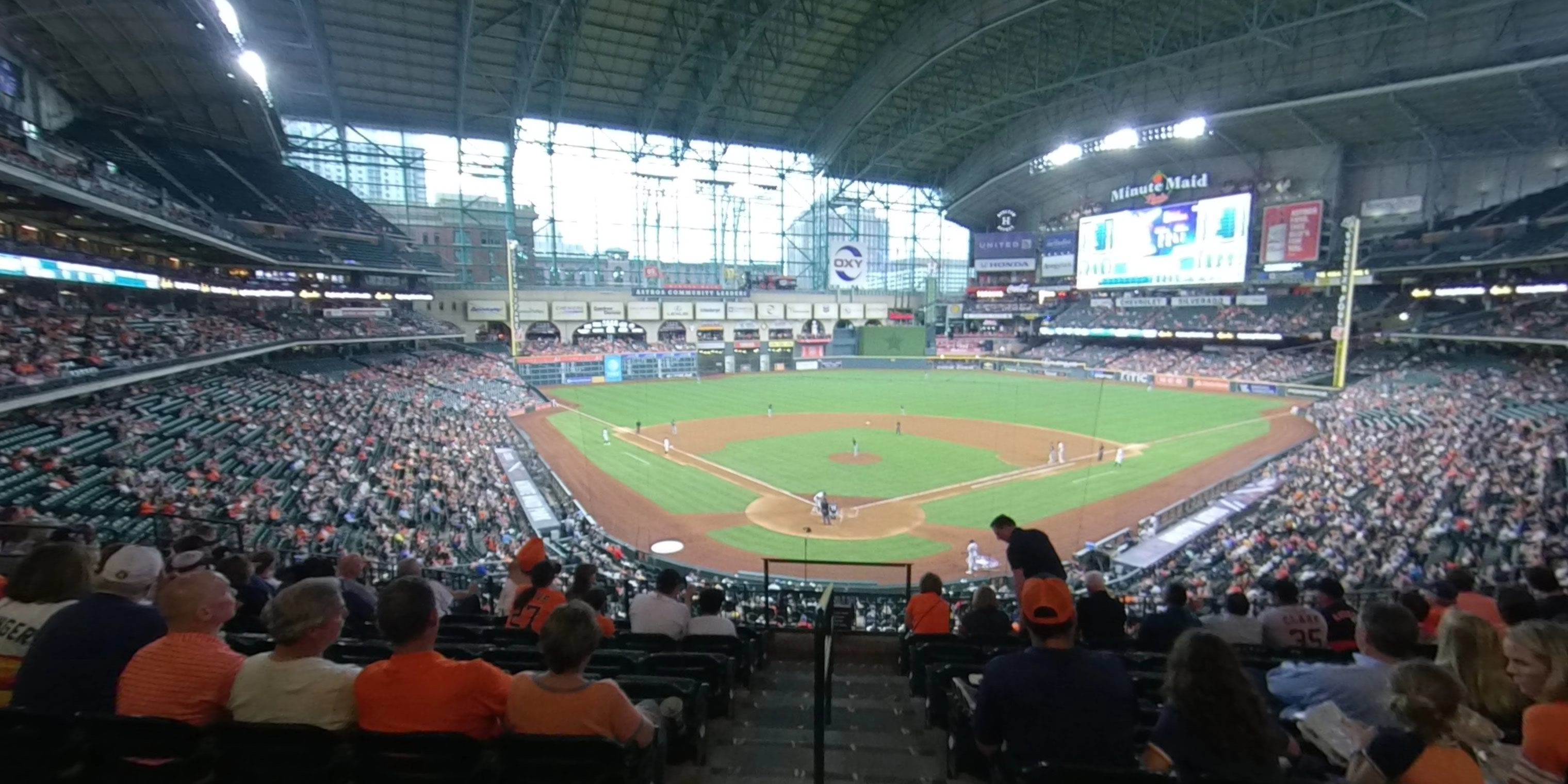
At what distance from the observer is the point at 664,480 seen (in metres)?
28.5

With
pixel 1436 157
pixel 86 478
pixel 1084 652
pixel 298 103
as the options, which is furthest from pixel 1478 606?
pixel 298 103

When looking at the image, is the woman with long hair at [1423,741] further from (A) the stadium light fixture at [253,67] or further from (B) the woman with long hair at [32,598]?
(A) the stadium light fixture at [253,67]

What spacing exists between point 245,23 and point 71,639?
46054 mm

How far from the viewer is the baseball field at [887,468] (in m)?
21.8

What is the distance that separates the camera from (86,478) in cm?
1590

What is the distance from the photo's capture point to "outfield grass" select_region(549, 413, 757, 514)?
82.9 feet

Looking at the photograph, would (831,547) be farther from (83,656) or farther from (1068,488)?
(83,656)

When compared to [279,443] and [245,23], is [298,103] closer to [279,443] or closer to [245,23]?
[245,23]

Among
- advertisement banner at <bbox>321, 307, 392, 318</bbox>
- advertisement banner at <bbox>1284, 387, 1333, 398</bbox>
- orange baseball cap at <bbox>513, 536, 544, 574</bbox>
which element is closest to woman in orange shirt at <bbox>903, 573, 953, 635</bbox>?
orange baseball cap at <bbox>513, 536, 544, 574</bbox>

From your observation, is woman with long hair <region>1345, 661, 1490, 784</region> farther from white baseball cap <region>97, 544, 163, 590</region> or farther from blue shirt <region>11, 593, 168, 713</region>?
white baseball cap <region>97, 544, 163, 590</region>

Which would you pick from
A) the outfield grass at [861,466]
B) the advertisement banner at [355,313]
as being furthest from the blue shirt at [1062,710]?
the advertisement banner at [355,313]

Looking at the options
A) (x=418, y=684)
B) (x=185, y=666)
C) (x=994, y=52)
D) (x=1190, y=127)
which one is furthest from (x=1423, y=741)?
(x=1190, y=127)

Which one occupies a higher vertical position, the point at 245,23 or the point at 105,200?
the point at 245,23

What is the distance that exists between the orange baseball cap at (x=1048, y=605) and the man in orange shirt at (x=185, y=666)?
137 inches
